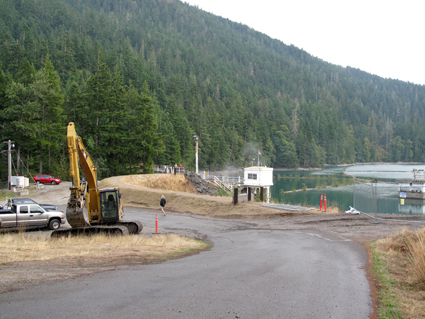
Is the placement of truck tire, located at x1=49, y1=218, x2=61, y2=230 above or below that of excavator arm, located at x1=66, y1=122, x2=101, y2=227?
below

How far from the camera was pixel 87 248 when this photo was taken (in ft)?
43.4

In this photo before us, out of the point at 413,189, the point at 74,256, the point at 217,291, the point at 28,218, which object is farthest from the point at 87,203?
the point at 413,189

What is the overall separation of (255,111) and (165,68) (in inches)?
2032

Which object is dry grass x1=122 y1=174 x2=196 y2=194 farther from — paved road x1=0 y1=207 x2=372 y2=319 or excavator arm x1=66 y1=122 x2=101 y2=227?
paved road x1=0 y1=207 x2=372 y2=319

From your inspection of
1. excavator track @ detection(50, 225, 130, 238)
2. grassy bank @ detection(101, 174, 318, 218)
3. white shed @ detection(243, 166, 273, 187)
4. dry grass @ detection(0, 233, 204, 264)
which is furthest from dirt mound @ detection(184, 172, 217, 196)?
dry grass @ detection(0, 233, 204, 264)

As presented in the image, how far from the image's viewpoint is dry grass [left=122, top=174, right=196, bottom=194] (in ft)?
156

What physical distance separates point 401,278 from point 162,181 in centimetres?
4311

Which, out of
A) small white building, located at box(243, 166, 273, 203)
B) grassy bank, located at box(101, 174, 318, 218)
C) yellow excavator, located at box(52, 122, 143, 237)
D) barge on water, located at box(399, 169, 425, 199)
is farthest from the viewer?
barge on water, located at box(399, 169, 425, 199)

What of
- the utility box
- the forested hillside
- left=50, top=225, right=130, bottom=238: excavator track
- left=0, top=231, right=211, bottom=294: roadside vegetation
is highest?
the forested hillside

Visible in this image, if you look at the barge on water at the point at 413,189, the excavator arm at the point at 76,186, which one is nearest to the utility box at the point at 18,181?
the excavator arm at the point at 76,186

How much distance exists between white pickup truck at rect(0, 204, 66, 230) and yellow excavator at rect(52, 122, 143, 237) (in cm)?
404

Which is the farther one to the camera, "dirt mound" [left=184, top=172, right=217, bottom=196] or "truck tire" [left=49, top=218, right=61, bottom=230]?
"dirt mound" [left=184, top=172, right=217, bottom=196]

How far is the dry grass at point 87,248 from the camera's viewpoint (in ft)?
37.5

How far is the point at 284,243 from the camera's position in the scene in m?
16.5
